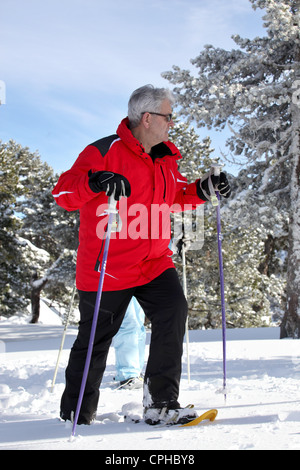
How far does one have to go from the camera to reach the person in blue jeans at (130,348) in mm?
4885

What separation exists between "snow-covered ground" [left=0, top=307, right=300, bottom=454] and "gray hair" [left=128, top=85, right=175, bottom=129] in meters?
1.93

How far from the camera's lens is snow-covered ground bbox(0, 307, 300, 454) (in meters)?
2.20

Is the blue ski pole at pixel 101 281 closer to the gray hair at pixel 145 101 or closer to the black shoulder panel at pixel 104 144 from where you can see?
the black shoulder panel at pixel 104 144

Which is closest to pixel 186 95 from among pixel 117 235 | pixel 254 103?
pixel 254 103

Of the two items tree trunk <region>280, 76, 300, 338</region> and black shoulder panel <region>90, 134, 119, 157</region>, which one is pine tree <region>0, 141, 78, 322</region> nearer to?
tree trunk <region>280, 76, 300, 338</region>

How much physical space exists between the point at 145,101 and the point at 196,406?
2.13 metres

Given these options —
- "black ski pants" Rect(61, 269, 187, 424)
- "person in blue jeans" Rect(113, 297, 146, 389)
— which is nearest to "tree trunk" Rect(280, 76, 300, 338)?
"person in blue jeans" Rect(113, 297, 146, 389)

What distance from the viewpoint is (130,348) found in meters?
4.96

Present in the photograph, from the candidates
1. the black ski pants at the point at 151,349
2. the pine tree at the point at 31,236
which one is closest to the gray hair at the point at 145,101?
the black ski pants at the point at 151,349

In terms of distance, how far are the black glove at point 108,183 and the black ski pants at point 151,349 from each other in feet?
2.30

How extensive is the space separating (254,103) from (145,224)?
918 centimetres

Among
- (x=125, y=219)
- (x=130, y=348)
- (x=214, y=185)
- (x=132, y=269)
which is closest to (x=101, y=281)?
(x=132, y=269)

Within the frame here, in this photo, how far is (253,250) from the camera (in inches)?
807
